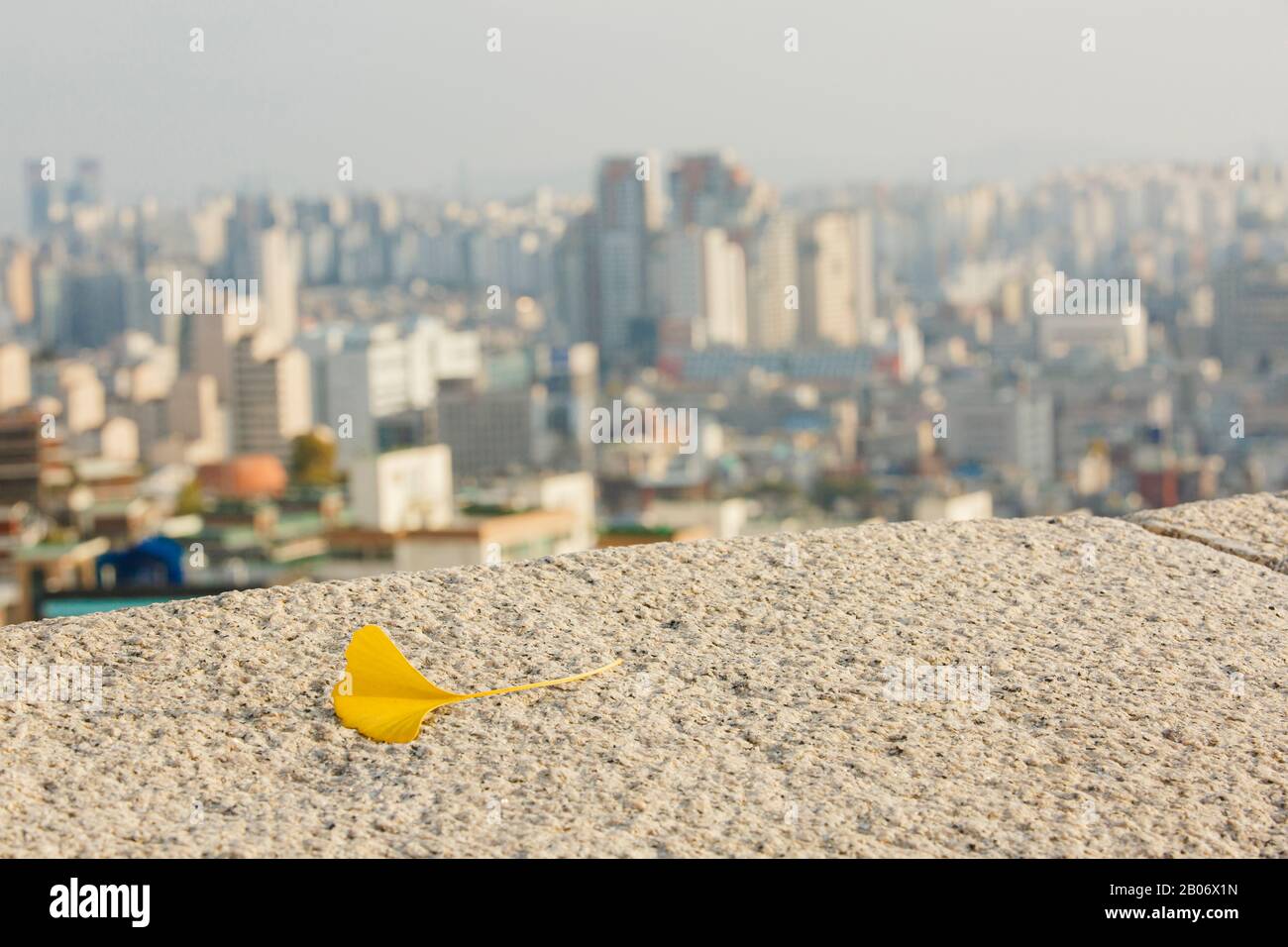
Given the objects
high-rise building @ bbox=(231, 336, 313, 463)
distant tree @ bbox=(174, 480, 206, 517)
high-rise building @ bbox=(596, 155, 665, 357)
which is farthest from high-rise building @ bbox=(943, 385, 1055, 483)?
distant tree @ bbox=(174, 480, 206, 517)

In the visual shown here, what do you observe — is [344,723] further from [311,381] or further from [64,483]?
[311,381]

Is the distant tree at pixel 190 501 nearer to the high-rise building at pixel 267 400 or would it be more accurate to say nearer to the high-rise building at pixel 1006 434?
the high-rise building at pixel 267 400

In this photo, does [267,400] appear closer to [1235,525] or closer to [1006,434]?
[1006,434]

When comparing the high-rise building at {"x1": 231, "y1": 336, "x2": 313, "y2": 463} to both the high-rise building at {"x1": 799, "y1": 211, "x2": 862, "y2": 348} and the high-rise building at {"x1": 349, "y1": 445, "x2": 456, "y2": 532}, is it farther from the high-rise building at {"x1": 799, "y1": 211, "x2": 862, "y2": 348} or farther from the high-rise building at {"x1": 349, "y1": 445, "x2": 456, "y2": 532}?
the high-rise building at {"x1": 799, "y1": 211, "x2": 862, "y2": 348}

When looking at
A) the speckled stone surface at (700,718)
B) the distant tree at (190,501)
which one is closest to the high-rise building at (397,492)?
the distant tree at (190,501)

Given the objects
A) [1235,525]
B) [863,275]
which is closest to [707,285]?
[863,275]
